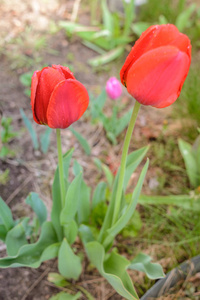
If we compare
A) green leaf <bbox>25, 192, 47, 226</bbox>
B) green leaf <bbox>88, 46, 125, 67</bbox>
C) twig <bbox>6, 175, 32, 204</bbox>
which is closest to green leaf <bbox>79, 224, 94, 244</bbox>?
green leaf <bbox>25, 192, 47, 226</bbox>

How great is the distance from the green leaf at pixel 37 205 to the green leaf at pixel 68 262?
7.0 inches

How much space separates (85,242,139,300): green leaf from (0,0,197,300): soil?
9.1 inches

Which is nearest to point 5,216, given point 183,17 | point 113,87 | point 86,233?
point 86,233

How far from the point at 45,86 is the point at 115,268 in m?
0.72

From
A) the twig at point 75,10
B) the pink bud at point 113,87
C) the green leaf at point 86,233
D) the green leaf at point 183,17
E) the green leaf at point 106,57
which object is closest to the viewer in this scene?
the green leaf at point 86,233

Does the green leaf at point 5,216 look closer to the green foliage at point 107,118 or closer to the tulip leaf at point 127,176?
the tulip leaf at point 127,176

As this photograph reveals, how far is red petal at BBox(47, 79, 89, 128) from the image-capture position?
72 centimetres

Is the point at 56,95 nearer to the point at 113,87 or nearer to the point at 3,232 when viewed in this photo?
the point at 3,232

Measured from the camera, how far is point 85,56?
2.42 m

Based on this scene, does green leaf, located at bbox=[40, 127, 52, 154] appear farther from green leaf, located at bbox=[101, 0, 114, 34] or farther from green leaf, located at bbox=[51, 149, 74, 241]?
green leaf, located at bbox=[101, 0, 114, 34]

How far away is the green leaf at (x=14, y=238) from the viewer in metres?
1.07

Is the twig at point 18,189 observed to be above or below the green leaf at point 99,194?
below

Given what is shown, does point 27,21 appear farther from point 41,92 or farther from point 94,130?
point 41,92

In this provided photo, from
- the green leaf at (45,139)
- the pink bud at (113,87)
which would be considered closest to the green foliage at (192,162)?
the pink bud at (113,87)
